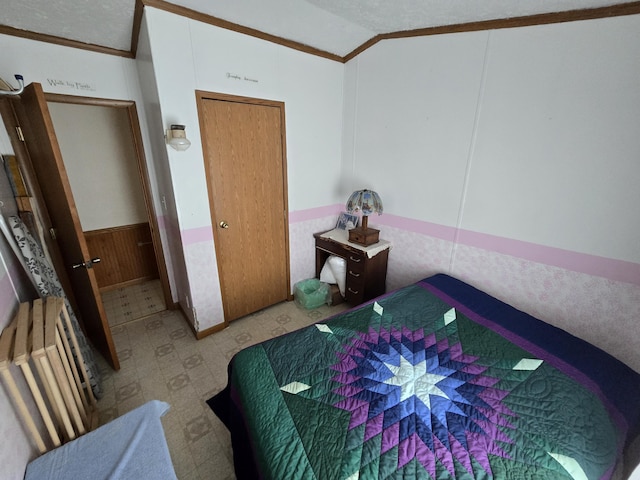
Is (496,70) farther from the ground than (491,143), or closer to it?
farther from the ground

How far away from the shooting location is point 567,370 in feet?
4.33

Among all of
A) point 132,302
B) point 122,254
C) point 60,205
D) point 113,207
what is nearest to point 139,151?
point 60,205

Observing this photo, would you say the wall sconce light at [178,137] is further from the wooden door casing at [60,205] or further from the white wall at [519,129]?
the white wall at [519,129]

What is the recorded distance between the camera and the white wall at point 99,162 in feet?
8.94

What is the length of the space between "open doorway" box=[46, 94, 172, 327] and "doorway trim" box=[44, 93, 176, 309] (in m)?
0.01

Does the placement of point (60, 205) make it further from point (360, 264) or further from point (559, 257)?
point (559, 257)

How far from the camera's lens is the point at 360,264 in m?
2.47

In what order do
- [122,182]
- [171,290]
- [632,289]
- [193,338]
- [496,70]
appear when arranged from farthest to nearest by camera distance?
[122,182]
[171,290]
[193,338]
[496,70]
[632,289]

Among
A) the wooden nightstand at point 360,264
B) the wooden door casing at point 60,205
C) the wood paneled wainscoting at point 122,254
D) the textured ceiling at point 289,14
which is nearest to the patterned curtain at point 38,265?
A: the wooden door casing at point 60,205

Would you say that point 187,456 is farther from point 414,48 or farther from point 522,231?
point 414,48

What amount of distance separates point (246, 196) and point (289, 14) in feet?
4.43

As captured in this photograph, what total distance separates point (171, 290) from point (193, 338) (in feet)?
2.03

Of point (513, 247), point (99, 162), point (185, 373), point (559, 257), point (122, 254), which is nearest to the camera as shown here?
→ point (559, 257)

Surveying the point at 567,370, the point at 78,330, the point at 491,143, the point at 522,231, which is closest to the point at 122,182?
the point at 78,330
